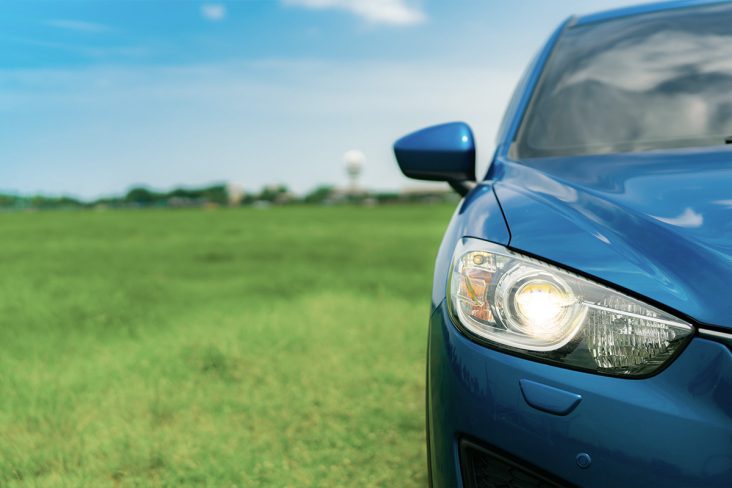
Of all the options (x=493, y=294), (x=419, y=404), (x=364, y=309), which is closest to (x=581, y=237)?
(x=493, y=294)

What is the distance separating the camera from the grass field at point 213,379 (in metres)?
2.99

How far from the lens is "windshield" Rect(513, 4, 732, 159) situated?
8.18 feet

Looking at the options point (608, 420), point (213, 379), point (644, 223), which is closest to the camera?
point (608, 420)

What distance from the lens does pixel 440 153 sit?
8.80 feet

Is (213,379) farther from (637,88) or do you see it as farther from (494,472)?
(494,472)

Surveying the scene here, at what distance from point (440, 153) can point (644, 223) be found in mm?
1072

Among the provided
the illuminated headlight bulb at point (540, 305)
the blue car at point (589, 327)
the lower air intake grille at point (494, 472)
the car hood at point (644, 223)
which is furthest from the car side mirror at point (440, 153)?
the lower air intake grille at point (494, 472)

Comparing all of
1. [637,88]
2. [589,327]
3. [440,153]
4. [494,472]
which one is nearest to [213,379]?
[440,153]

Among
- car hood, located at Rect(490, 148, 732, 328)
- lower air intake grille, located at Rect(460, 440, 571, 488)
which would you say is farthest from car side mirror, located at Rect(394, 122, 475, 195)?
lower air intake grille, located at Rect(460, 440, 571, 488)

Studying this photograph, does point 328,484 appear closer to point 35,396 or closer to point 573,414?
point 573,414

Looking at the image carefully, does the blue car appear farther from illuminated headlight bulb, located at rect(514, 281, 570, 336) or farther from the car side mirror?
the car side mirror

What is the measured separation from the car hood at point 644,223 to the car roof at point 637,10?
132cm

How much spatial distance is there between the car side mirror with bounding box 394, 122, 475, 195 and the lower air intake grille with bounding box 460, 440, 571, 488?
1285 millimetres

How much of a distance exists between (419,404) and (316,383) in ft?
2.07
